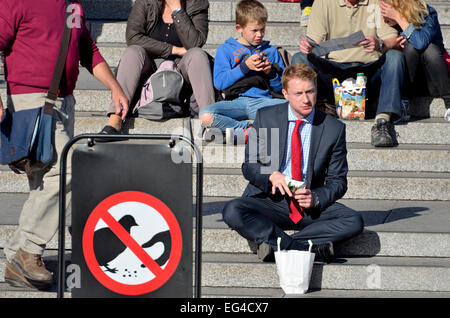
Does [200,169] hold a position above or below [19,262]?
above

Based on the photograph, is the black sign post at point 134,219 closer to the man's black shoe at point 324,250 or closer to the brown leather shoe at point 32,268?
the brown leather shoe at point 32,268

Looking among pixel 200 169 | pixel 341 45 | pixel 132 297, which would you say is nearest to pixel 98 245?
pixel 132 297

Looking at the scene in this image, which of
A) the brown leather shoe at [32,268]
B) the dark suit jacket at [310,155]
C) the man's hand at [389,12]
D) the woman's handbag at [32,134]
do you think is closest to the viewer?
the woman's handbag at [32,134]

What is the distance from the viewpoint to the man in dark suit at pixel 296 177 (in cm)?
551

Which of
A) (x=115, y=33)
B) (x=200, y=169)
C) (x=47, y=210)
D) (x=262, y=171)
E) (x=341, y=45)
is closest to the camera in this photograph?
(x=200, y=169)

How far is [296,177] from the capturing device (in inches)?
222

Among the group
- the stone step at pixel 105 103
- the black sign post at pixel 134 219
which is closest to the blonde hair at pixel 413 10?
the stone step at pixel 105 103

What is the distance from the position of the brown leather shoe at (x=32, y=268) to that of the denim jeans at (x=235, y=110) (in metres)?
2.40

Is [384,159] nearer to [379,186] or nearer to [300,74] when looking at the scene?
[379,186]

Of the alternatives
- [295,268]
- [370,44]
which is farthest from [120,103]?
[370,44]
